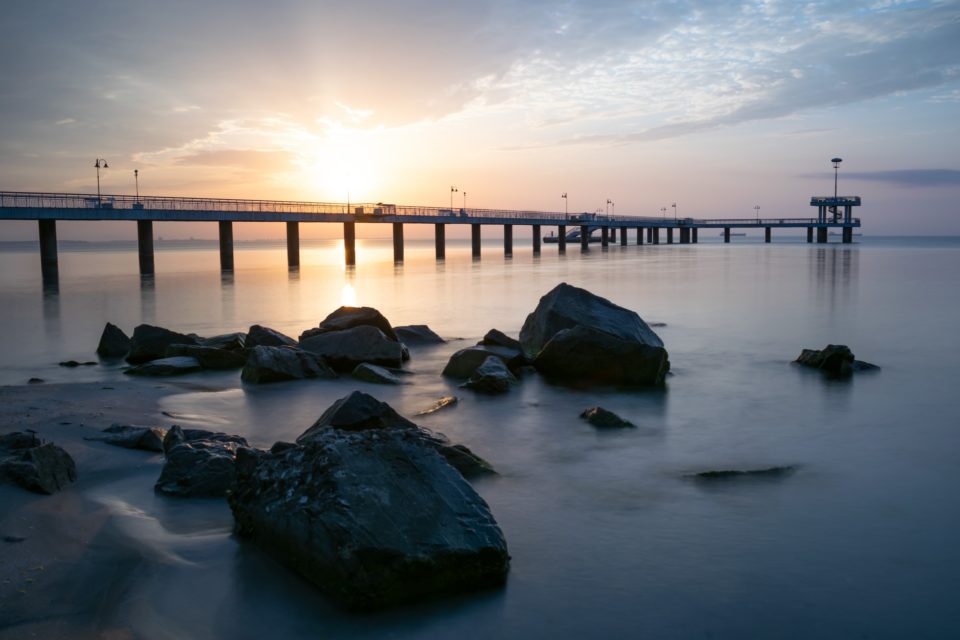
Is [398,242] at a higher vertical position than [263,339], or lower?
higher

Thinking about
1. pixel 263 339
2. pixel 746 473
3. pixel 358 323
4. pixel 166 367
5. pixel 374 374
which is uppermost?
pixel 358 323

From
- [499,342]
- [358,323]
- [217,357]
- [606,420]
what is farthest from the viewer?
[358,323]

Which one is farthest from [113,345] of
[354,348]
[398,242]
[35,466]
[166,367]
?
[398,242]

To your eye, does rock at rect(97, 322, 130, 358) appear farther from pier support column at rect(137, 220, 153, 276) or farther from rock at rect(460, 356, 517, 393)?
pier support column at rect(137, 220, 153, 276)

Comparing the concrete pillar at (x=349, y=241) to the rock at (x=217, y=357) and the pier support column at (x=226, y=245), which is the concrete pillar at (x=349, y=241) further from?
the rock at (x=217, y=357)

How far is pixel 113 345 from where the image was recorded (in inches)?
653

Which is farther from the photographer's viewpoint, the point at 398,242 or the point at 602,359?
the point at 398,242

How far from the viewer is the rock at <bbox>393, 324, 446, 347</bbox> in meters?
18.0

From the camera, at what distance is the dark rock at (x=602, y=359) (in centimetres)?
1295

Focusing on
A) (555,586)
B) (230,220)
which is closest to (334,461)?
(555,586)

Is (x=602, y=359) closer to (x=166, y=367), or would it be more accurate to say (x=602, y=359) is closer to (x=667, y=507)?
(x=667, y=507)

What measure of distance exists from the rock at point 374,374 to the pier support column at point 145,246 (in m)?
42.2

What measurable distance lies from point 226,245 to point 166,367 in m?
46.0

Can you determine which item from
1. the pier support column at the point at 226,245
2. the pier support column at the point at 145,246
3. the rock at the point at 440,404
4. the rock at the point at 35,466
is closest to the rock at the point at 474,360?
the rock at the point at 440,404
